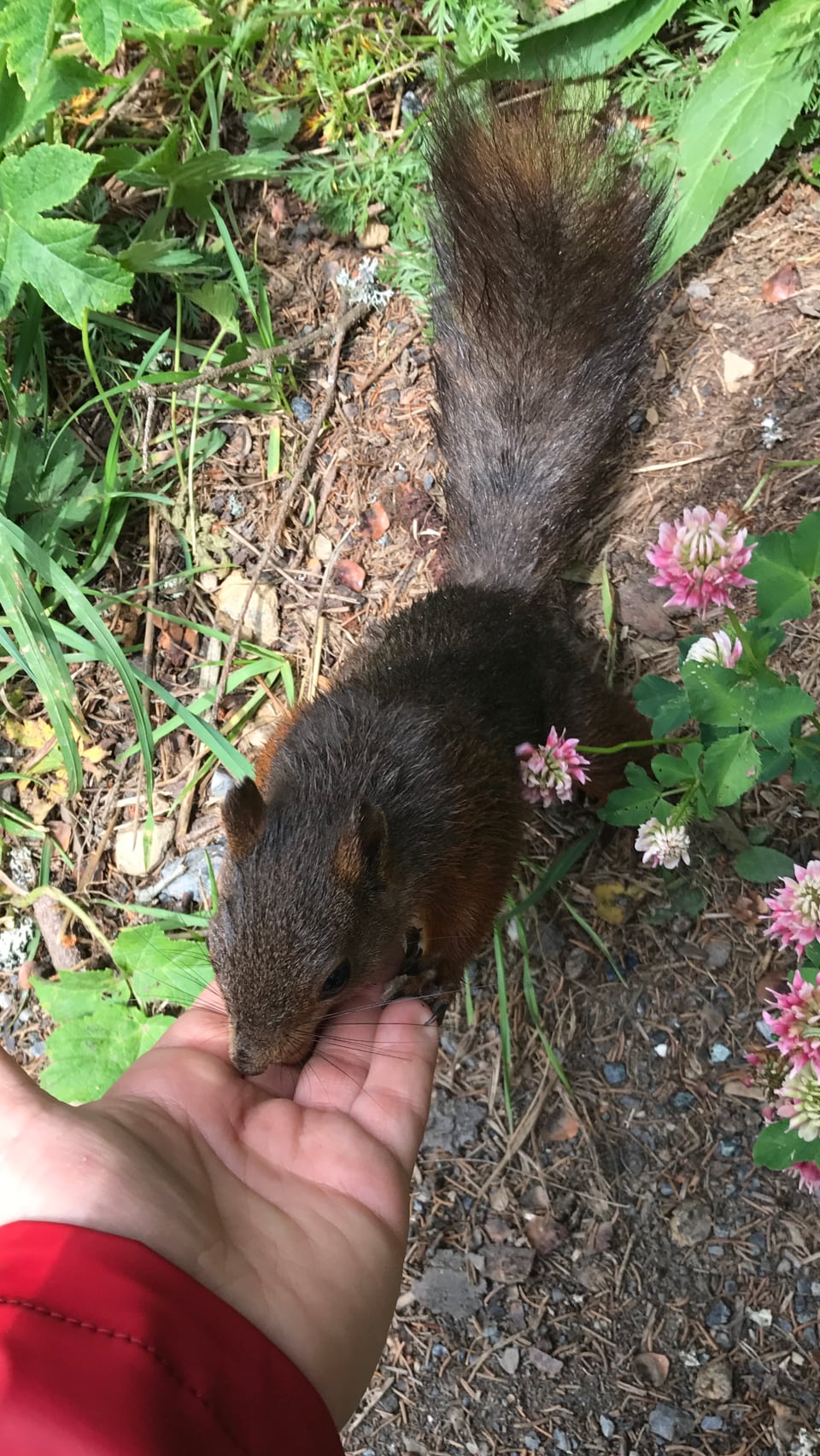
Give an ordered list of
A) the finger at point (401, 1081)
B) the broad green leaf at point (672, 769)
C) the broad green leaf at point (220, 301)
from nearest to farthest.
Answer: the broad green leaf at point (672, 769) < the finger at point (401, 1081) < the broad green leaf at point (220, 301)

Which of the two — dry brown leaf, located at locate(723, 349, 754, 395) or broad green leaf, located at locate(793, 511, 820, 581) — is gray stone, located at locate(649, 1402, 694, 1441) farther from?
dry brown leaf, located at locate(723, 349, 754, 395)

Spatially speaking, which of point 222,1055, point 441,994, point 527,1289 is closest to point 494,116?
point 441,994

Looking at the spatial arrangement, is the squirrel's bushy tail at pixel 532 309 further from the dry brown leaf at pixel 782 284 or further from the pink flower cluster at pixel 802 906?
the pink flower cluster at pixel 802 906

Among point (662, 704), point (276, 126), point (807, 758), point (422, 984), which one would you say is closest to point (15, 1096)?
point (422, 984)

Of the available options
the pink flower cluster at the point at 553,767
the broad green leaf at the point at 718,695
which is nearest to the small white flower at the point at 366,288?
the pink flower cluster at the point at 553,767

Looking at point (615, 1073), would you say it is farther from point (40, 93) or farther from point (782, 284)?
point (40, 93)
